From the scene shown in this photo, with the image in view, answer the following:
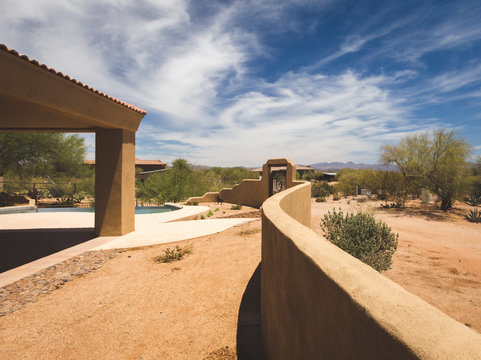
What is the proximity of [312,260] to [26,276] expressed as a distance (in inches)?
252

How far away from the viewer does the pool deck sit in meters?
5.89

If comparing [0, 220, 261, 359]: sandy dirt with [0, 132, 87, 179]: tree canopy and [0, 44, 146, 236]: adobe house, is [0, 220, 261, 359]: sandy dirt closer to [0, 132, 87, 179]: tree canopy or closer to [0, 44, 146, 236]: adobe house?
[0, 44, 146, 236]: adobe house

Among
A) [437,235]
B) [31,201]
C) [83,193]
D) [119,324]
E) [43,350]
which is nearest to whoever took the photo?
[43,350]

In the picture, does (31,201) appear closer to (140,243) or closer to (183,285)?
(140,243)

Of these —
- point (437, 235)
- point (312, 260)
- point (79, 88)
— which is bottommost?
point (437, 235)

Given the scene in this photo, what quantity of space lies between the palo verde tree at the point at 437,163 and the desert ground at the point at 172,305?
43.6 feet

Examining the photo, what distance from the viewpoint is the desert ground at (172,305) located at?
3363 mm

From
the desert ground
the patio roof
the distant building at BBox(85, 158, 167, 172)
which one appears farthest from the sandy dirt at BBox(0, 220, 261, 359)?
the distant building at BBox(85, 158, 167, 172)

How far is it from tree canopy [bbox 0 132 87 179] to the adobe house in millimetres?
17832

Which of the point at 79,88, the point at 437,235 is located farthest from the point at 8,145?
the point at 437,235

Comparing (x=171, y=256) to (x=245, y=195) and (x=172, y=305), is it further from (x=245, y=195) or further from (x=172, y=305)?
(x=245, y=195)

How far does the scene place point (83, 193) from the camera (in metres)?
24.7

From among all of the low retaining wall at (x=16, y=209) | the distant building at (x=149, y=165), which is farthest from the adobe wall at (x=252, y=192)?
the distant building at (x=149, y=165)

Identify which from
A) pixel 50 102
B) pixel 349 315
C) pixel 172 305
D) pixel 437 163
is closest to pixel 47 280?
pixel 172 305
